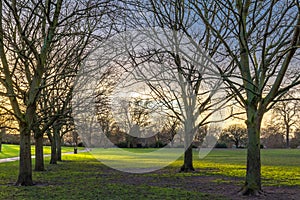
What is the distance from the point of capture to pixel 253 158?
938cm

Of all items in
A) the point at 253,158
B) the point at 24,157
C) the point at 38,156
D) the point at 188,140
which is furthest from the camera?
the point at 38,156

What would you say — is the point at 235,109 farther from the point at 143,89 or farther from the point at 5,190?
the point at 5,190

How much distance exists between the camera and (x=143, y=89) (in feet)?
59.4

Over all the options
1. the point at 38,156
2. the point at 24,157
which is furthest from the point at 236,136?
the point at 24,157

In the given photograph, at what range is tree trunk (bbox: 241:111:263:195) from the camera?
368 inches

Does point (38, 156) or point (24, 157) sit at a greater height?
point (24, 157)

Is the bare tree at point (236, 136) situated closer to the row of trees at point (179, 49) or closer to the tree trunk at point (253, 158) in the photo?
the row of trees at point (179, 49)

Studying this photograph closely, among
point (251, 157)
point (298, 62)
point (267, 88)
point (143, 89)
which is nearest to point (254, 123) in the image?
point (251, 157)

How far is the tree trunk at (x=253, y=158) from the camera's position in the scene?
9352 millimetres

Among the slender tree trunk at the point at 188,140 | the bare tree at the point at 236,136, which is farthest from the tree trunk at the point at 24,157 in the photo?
the bare tree at the point at 236,136

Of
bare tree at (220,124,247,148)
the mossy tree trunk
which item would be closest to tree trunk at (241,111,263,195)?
the mossy tree trunk

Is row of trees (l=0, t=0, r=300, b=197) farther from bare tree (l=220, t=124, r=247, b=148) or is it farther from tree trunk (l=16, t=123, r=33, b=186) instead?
bare tree (l=220, t=124, r=247, b=148)

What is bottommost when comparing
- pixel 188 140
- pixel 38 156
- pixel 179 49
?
pixel 38 156

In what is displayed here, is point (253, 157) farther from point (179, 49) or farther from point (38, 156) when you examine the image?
point (38, 156)
